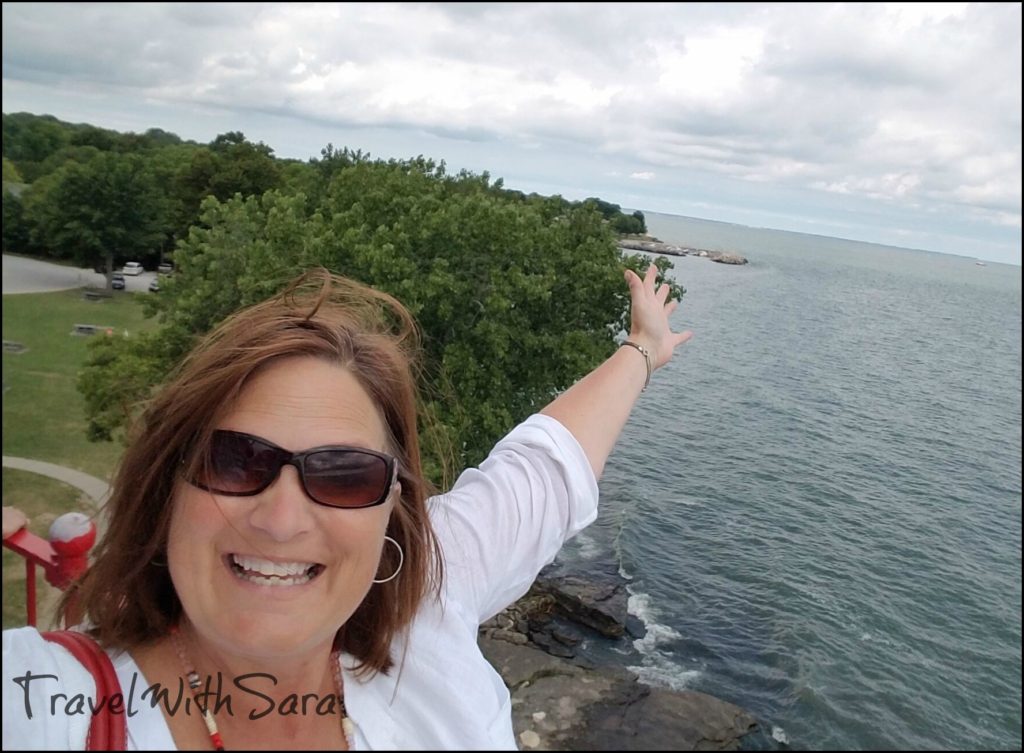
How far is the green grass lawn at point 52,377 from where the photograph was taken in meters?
15.6

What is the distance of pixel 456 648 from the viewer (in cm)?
180

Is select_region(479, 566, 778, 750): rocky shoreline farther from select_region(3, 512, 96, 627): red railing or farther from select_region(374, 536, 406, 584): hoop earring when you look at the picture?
select_region(374, 536, 406, 584): hoop earring

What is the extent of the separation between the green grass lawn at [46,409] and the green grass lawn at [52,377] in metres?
0.02

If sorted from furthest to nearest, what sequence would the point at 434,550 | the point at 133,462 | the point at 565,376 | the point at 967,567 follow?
the point at 967,567 < the point at 565,376 < the point at 434,550 < the point at 133,462

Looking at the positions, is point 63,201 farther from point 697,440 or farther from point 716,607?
point 716,607

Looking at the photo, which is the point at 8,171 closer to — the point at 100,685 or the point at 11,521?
the point at 11,521

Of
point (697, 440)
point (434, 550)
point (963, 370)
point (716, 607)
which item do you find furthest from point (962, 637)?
point (963, 370)

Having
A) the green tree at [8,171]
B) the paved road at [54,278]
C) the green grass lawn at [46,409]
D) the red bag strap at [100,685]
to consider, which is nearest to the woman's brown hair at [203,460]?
the red bag strap at [100,685]

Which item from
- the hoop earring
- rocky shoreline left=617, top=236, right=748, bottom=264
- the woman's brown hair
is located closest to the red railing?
the woman's brown hair

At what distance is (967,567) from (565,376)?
1316 centimetres

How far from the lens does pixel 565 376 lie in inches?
516

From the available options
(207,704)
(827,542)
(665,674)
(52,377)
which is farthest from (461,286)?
(52,377)

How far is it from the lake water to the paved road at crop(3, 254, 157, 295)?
23751 millimetres

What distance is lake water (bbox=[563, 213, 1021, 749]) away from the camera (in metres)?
14.3
